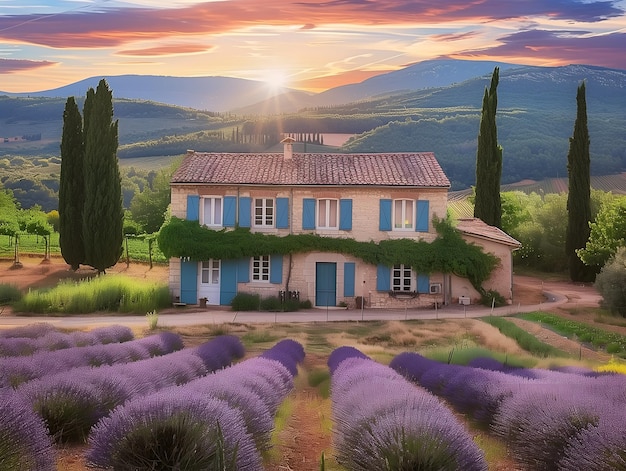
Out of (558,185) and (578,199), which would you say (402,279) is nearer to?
(578,199)

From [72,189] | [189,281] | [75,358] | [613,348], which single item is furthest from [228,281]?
[75,358]

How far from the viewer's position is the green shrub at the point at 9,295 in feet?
62.6

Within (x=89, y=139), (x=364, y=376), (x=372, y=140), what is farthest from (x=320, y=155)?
(x=372, y=140)

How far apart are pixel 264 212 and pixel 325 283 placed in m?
2.71

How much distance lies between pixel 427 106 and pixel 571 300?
205 feet

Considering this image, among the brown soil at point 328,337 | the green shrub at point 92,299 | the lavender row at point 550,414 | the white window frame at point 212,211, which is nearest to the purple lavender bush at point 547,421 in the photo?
the lavender row at point 550,414

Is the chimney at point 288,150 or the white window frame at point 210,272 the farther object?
the chimney at point 288,150

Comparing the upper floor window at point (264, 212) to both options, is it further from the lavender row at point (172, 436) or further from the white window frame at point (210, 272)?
the lavender row at point (172, 436)

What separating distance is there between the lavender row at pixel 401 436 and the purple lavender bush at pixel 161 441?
29.8 inches

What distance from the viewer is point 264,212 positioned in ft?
71.7

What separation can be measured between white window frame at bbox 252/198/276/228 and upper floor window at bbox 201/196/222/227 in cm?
100

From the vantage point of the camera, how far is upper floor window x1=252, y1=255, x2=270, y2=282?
852 inches

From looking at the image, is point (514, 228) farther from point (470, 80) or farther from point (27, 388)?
point (470, 80)

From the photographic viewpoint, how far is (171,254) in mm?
21562
